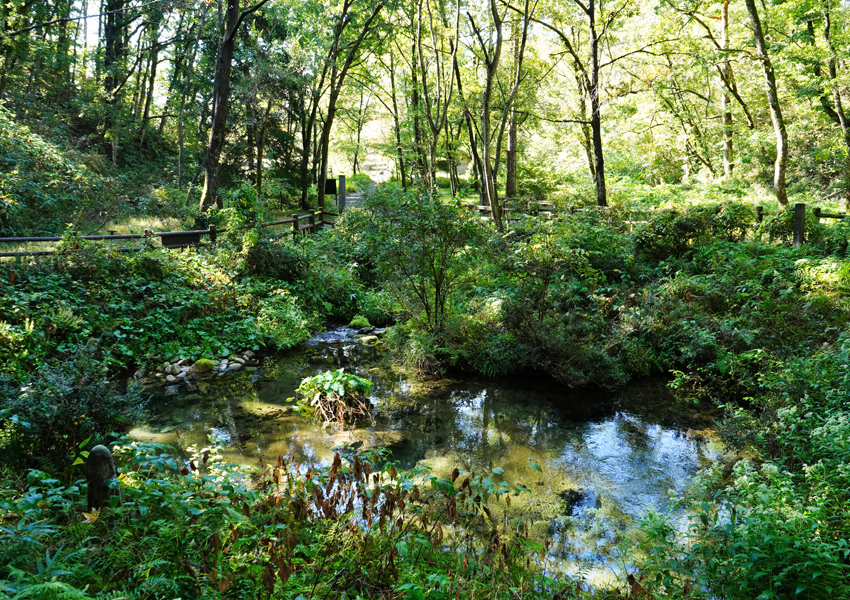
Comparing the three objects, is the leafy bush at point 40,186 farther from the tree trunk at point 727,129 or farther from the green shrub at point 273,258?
the tree trunk at point 727,129

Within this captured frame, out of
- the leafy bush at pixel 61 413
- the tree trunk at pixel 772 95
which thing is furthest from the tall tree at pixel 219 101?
the tree trunk at pixel 772 95

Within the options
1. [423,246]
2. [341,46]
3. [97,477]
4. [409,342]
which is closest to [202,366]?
[409,342]

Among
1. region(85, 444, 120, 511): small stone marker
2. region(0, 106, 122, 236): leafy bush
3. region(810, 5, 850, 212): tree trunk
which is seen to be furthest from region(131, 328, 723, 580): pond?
region(810, 5, 850, 212): tree trunk

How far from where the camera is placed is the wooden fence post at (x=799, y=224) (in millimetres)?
10492

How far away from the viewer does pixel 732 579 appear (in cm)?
310

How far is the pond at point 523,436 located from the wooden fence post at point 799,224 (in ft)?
18.9

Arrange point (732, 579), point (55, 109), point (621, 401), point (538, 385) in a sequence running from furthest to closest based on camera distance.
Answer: point (55, 109), point (538, 385), point (621, 401), point (732, 579)

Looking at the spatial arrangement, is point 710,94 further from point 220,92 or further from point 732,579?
point 732,579

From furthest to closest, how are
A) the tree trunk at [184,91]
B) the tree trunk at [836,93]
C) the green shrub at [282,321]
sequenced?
1. the tree trunk at [184,91]
2. the tree trunk at [836,93]
3. the green shrub at [282,321]

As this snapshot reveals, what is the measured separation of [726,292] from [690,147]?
17.7 metres

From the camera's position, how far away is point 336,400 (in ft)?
22.3

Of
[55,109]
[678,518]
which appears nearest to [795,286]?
[678,518]

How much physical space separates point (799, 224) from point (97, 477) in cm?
1311

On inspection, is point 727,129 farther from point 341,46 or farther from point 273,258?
point 273,258
